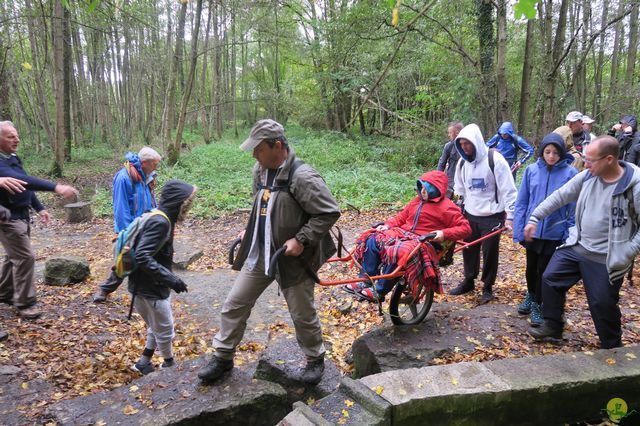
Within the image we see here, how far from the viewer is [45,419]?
10.5ft

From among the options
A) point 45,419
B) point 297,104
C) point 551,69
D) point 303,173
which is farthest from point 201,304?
point 297,104

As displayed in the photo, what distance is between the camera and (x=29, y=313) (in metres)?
5.06

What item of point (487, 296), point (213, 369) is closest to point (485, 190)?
point (487, 296)

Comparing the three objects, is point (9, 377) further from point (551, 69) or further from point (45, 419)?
point (551, 69)

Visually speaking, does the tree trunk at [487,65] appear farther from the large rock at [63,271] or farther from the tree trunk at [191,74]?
the large rock at [63,271]

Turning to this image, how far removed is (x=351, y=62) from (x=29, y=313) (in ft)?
64.6

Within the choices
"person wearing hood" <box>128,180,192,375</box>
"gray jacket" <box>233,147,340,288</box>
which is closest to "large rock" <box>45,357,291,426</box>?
"person wearing hood" <box>128,180,192,375</box>

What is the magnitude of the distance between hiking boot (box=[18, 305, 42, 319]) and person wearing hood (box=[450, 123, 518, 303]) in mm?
5494

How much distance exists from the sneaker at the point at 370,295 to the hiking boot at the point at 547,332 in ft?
5.21

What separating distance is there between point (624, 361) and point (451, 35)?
446 inches

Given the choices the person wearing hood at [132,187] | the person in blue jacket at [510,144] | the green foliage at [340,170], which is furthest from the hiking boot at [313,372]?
the green foliage at [340,170]

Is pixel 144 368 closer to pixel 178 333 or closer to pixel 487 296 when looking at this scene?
pixel 178 333

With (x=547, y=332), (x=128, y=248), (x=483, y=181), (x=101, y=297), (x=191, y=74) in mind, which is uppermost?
(x=191, y=74)

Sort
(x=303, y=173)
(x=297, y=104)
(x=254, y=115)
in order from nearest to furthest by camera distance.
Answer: (x=303, y=173)
(x=297, y=104)
(x=254, y=115)
